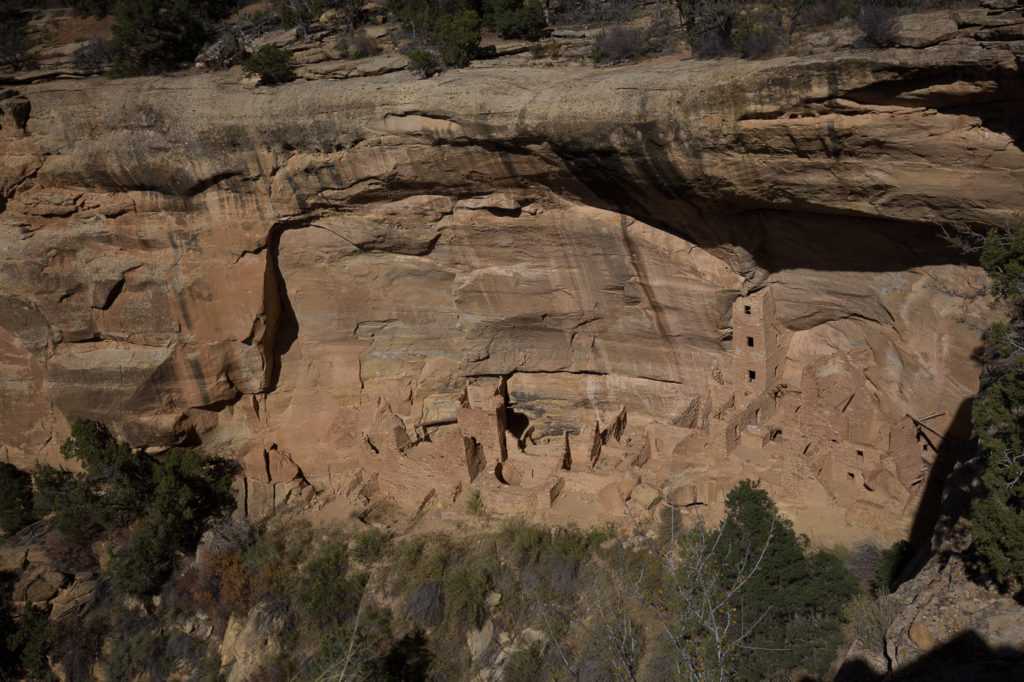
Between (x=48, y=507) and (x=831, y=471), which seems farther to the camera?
(x=48, y=507)

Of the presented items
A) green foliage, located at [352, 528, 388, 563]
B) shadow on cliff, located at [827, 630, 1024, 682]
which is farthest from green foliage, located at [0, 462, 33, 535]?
shadow on cliff, located at [827, 630, 1024, 682]

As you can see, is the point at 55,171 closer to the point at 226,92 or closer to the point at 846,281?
the point at 226,92

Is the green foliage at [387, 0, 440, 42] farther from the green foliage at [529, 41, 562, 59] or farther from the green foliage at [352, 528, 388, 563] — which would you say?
the green foliage at [352, 528, 388, 563]

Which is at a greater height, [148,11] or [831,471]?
[148,11]

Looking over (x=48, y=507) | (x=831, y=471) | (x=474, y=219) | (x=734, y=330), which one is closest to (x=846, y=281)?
(x=734, y=330)

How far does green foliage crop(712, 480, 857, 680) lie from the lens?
12406mm

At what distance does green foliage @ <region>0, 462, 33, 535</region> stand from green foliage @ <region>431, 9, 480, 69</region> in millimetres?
14457

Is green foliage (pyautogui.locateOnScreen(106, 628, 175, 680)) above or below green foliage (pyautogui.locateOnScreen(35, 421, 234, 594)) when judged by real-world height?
below

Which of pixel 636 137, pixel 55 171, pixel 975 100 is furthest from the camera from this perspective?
pixel 55 171

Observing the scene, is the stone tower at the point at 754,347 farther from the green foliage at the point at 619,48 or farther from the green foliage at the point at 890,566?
the green foliage at the point at 619,48

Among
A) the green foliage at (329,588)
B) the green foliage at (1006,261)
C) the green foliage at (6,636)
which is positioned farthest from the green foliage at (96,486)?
the green foliage at (1006,261)

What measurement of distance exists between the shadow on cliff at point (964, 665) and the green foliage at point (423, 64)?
12244mm

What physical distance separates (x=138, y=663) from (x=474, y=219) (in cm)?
1193

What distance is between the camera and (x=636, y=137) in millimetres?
12250
